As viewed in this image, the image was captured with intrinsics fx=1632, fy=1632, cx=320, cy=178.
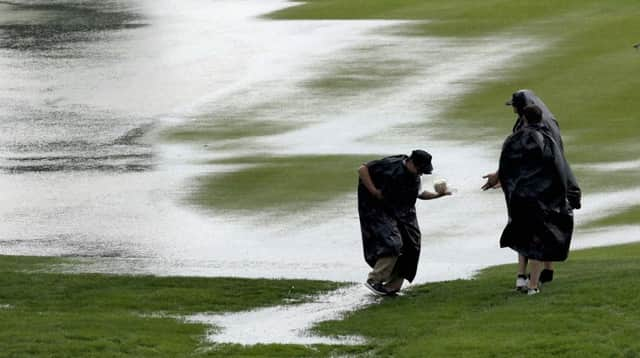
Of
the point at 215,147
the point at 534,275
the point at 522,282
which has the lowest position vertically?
the point at 215,147

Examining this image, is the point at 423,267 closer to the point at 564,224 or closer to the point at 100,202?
the point at 564,224

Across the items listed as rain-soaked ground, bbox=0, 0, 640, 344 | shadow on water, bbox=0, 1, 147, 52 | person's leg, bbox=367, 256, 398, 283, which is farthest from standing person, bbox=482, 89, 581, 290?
shadow on water, bbox=0, 1, 147, 52

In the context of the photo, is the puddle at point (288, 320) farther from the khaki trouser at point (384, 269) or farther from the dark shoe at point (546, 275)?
the dark shoe at point (546, 275)

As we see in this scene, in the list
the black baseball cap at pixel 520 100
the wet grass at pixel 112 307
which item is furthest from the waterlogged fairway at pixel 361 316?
the black baseball cap at pixel 520 100

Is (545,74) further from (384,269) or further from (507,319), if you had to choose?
(507,319)

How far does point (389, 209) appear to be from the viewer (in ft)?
53.6

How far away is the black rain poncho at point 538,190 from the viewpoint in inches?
601

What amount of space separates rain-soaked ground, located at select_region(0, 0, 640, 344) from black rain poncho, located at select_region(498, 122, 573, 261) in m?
1.97

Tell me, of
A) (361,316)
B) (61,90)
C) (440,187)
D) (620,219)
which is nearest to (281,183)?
(620,219)

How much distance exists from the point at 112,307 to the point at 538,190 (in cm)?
433

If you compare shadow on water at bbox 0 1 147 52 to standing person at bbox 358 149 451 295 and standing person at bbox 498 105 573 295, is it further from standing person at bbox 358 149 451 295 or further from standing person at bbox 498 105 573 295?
standing person at bbox 498 105 573 295

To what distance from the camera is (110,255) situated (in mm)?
21453

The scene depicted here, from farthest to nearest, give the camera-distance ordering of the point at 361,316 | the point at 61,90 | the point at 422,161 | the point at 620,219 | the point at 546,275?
the point at 61,90
the point at 620,219
the point at 546,275
the point at 422,161
the point at 361,316

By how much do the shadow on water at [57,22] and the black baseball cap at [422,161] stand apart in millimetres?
27351
